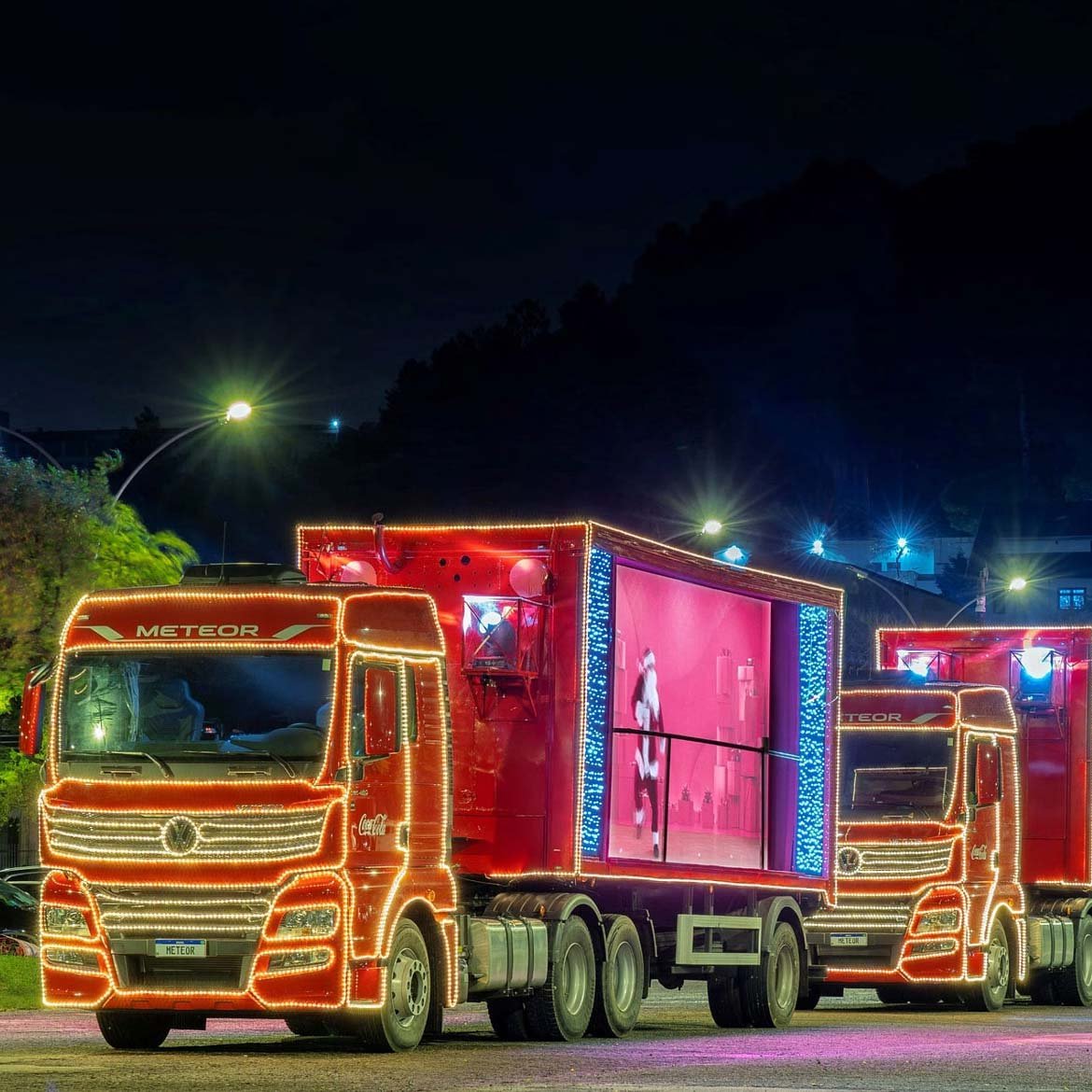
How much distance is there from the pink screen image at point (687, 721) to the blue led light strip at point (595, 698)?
0.30 metres

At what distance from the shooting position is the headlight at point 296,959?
15656 millimetres

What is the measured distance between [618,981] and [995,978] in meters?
7.57

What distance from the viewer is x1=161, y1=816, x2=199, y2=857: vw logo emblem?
1588 cm

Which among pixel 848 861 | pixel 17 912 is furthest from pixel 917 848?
pixel 17 912

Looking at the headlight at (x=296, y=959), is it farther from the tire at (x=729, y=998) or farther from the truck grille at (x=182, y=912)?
the tire at (x=729, y=998)

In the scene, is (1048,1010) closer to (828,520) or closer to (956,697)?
(956,697)

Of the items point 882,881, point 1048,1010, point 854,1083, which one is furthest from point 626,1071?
point 1048,1010

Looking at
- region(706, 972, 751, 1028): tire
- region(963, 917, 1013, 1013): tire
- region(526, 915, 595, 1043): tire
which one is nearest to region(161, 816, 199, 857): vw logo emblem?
region(526, 915, 595, 1043): tire

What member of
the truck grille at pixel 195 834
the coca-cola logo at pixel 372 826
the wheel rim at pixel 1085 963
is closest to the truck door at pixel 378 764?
the coca-cola logo at pixel 372 826

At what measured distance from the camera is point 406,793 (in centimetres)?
1653

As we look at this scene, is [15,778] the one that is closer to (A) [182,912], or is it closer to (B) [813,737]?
(B) [813,737]

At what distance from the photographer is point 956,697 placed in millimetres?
25266

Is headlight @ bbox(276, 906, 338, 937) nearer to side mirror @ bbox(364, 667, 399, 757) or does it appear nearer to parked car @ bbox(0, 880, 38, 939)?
side mirror @ bbox(364, 667, 399, 757)

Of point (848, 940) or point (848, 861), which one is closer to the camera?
point (848, 940)
